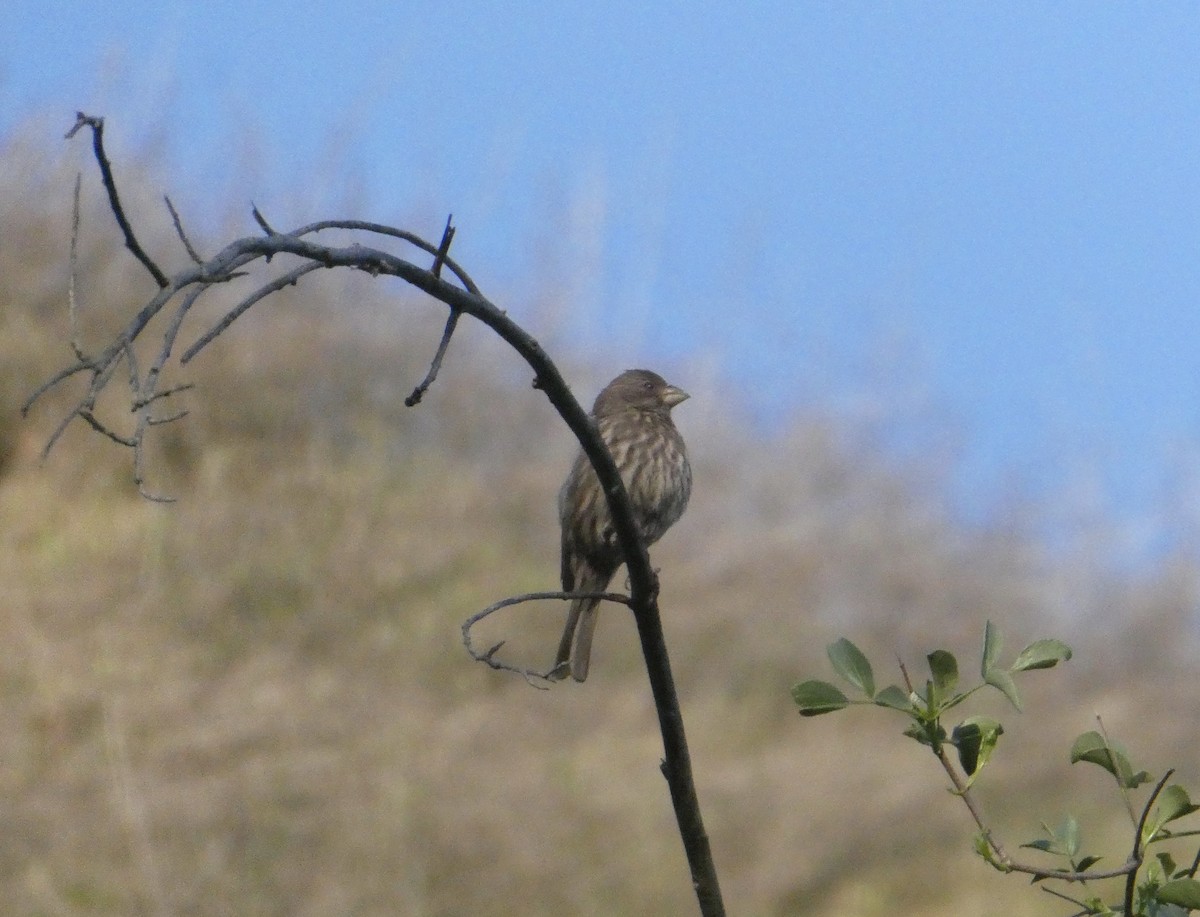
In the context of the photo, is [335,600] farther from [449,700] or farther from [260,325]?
[260,325]

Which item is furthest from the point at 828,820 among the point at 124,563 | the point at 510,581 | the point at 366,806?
the point at 124,563

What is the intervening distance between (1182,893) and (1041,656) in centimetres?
29

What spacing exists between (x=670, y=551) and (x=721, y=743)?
2024mm

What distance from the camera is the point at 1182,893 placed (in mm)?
1470

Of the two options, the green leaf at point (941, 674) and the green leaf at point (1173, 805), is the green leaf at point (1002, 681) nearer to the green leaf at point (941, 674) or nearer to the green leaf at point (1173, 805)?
the green leaf at point (941, 674)

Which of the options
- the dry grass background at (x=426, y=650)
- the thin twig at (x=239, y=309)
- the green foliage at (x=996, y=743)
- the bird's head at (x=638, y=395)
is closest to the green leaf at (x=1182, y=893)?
the green foliage at (x=996, y=743)

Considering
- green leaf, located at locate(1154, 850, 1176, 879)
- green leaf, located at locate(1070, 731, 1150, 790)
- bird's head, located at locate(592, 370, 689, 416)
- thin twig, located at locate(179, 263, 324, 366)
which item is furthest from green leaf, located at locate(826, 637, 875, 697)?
bird's head, located at locate(592, 370, 689, 416)

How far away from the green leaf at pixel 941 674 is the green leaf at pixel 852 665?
0.07 meters

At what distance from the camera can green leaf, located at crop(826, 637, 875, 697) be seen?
1.70 metres

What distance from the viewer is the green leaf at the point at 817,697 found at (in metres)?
1.67

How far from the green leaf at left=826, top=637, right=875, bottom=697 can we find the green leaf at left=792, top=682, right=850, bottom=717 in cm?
2

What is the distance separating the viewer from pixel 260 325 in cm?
1362

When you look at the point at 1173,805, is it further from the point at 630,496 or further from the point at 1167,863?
the point at 630,496

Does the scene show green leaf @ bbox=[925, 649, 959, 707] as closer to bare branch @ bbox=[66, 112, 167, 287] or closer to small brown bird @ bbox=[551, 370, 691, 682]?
bare branch @ bbox=[66, 112, 167, 287]
